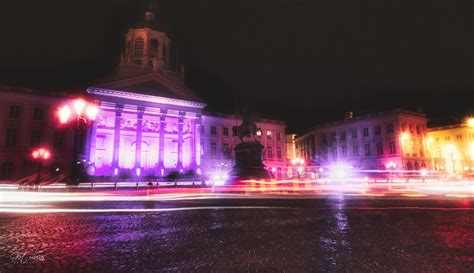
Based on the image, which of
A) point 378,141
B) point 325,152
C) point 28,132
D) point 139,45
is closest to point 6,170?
point 28,132

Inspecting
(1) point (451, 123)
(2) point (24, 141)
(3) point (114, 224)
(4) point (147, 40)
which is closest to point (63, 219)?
(3) point (114, 224)

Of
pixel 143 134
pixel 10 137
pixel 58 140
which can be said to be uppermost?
pixel 143 134

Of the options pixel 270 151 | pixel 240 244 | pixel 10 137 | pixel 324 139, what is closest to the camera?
pixel 240 244

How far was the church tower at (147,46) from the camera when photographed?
5439 cm

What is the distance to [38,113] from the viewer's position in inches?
1619

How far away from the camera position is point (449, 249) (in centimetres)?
466

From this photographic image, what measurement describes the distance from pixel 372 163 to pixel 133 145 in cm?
4582

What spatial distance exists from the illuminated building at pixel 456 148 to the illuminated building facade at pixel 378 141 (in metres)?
8.41

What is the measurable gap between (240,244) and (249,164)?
20105 mm

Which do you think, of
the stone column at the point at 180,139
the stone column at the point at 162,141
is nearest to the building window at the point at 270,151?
the stone column at the point at 180,139

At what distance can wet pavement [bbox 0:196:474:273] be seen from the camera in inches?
153

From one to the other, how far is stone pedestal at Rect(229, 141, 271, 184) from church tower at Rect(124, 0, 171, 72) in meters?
35.2

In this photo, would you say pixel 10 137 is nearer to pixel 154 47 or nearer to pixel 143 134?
pixel 143 134

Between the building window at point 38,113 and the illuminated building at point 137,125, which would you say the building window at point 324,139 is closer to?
the illuminated building at point 137,125
